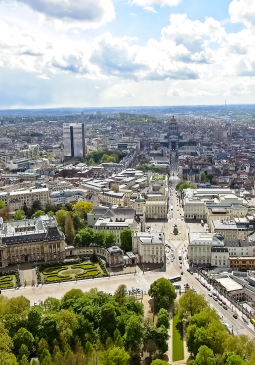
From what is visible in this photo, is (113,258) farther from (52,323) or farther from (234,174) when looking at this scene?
(234,174)

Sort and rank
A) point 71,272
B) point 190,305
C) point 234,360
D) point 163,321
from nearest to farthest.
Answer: point 234,360 → point 163,321 → point 190,305 → point 71,272

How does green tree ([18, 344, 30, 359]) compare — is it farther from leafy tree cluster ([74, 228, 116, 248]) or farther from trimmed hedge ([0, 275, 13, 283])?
leafy tree cluster ([74, 228, 116, 248])

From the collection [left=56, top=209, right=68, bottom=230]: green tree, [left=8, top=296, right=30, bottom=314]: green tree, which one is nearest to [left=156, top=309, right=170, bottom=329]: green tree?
[left=8, top=296, right=30, bottom=314]: green tree

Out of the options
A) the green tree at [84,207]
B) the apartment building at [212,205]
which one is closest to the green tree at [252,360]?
the apartment building at [212,205]

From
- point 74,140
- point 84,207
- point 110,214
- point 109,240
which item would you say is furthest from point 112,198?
point 74,140

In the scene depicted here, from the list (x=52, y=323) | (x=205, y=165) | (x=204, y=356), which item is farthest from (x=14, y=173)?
(x=204, y=356)

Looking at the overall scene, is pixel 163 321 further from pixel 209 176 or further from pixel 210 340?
pixel 209 176

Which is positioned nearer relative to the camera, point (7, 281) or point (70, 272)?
point (7, 281)
